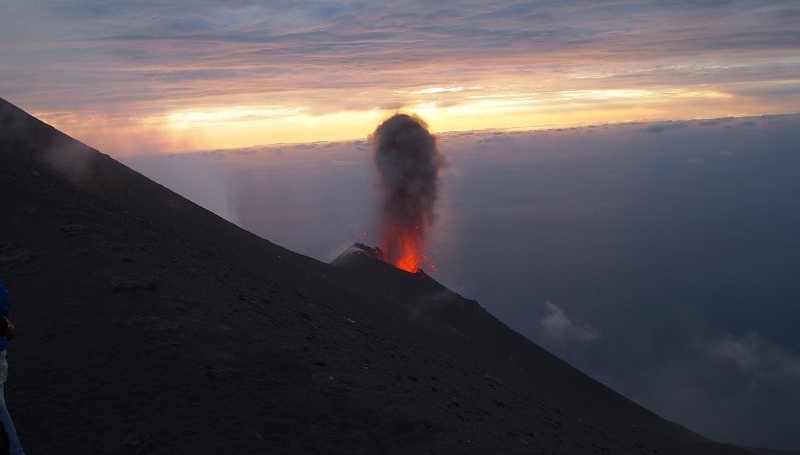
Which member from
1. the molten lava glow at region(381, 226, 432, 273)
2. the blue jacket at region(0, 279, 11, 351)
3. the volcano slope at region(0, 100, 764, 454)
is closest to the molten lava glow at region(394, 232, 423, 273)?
the molten lava glow at region(381, 226, 432, 273)

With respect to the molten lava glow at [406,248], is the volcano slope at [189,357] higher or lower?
lower

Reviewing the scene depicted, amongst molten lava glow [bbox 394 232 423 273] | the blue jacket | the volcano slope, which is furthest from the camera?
molten lava glow [bbox 394 232 423 273]

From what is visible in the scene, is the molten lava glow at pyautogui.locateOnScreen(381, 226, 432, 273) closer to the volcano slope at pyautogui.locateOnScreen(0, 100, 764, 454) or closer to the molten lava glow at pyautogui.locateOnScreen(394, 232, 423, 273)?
the molten lava glow at pyautogui.locateOnScreen(394, 232, 423, 273)

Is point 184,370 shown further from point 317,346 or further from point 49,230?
point 49,230

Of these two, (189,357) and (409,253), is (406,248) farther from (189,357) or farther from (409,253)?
(189,357)

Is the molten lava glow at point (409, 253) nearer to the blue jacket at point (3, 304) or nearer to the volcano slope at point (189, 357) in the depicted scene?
the volcano slope at point (189, 357)

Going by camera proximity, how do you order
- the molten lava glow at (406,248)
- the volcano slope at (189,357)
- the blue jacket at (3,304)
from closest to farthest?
the blue jacket at (3,304) → the volcano slope at (189,357) → the molten lava glow at (406,248)

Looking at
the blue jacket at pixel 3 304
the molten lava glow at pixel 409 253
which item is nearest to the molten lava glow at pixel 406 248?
the molten lava glow at pixel 409 253

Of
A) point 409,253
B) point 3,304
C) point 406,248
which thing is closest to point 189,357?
point 3,304
